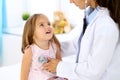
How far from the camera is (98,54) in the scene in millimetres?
1158

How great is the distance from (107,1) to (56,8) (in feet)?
7.43

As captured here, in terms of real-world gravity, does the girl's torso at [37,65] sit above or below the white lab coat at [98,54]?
below

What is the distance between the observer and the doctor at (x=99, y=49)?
1155 mm

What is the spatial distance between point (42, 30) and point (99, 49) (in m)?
0.47

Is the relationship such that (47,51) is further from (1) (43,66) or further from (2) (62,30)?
(2) (62,30)

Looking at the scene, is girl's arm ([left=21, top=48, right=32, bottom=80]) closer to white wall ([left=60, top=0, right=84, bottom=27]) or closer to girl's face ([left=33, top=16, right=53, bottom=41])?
girl's face ([left=33, top=16, right=53, bottom=41])

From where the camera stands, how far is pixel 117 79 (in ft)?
4.16

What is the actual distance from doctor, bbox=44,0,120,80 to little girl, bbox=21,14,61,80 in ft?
0.65

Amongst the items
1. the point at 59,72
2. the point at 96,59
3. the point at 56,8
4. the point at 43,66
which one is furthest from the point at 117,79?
the point at 56,8

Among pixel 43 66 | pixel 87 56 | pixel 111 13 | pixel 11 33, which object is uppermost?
pixel 111 13

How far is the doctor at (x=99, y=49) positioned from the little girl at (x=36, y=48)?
0.20 metres

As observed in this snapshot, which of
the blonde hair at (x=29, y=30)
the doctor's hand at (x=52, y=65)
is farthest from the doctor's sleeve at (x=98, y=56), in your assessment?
the blonde hair at (x=29, y=30)

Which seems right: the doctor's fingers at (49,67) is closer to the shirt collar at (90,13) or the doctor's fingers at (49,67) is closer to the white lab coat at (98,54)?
the white lab coat at (98,54)

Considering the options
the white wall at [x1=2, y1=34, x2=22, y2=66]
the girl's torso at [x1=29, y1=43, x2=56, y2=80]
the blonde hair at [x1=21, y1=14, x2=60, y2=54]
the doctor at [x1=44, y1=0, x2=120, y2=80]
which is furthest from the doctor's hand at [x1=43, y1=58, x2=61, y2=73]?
the white wall at [x1=2, y1=34, x2=22, y2=66]
